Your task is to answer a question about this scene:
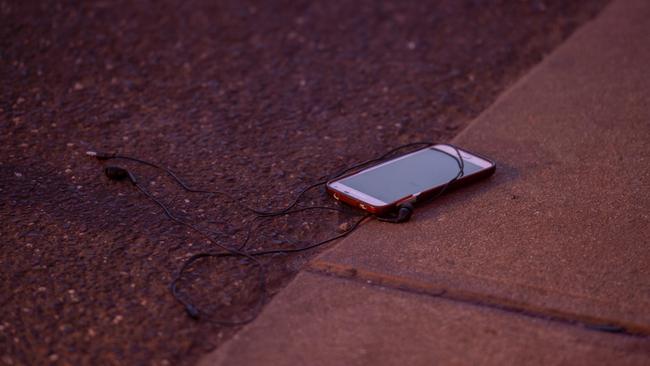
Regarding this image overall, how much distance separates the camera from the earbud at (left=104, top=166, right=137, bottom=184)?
9.11 ft

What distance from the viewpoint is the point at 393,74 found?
3.79 metres

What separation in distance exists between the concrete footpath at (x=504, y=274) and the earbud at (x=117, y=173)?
0.84 meters

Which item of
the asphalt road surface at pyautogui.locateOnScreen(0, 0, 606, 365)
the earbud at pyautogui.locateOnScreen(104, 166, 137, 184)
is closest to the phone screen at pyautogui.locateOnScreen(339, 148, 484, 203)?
the asphalt road surface at pyautogui.locateOnScreen(0, 0, 606, 365)

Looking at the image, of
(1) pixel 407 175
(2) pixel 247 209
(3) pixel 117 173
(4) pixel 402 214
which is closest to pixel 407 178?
(1) pixel 407 175

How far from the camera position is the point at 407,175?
8.93 feet

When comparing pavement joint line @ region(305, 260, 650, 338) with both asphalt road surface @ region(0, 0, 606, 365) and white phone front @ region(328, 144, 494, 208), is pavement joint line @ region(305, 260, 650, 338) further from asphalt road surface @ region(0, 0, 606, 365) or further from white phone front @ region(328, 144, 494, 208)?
white phone front @ region(328, 144, 494, 208)

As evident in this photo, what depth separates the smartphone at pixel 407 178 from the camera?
257 centimetres

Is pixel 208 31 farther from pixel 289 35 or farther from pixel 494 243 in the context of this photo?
pixel 494 243

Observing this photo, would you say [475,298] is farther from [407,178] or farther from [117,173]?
[117,173]

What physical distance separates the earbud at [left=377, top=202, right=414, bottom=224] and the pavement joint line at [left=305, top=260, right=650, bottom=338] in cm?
29

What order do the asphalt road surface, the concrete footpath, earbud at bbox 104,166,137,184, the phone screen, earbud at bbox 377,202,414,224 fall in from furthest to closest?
earbud at bbox 104,166,137,184 → the phone screen → earbud at bbox 377,202,414,224 → the asphalt road surface → the concrete footpath

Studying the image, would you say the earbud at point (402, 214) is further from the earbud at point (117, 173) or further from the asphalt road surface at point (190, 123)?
Answer: the earbud at point (117, 173)

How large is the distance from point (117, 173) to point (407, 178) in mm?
1041

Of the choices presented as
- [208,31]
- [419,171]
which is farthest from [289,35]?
[419,171]
